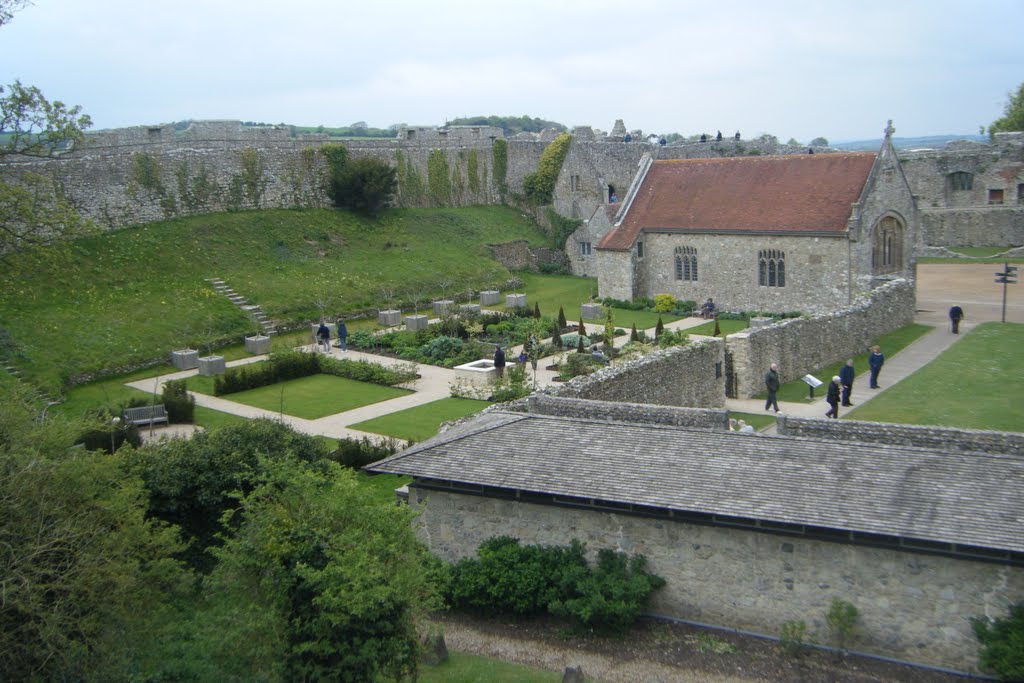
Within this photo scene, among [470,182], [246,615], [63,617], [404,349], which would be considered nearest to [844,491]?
[246,615]

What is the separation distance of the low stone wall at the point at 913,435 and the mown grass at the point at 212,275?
16.1 metres

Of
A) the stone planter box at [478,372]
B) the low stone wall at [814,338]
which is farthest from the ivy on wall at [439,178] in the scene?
the low stone wall at [814,338]

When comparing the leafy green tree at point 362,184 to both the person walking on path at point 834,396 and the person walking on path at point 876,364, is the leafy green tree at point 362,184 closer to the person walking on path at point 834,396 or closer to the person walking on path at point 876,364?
the person walking on path at point 876,364

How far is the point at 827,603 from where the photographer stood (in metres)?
13.0

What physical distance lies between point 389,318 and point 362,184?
39.6ft

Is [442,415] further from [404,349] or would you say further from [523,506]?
[523,506]

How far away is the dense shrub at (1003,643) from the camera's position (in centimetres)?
1152

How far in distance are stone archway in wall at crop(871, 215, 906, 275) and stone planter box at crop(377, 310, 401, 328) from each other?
19.5m

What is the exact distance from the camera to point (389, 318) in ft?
123

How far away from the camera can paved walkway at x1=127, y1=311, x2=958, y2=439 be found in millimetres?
25172

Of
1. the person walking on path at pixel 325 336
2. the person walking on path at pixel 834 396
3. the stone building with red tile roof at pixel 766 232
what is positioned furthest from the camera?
the stone building with red tile roof at pixel 766 232

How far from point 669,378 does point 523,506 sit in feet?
31.5

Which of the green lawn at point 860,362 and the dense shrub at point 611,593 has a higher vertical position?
the green lawn at point 860,362

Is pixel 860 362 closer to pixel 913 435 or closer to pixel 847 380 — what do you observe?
pixel 847 380
